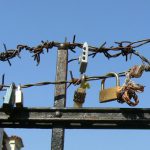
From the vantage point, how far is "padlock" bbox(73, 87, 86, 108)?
7.51 metres

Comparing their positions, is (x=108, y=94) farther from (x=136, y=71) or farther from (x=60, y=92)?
(x=60, y=92)

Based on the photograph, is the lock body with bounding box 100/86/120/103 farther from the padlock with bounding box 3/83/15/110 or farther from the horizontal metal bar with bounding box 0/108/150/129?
the padlock with bounding box 3/83/15/110

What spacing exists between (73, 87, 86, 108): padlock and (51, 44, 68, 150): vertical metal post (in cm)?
24

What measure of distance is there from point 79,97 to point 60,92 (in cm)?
30

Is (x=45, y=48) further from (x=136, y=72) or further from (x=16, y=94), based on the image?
(x=136, y=72)

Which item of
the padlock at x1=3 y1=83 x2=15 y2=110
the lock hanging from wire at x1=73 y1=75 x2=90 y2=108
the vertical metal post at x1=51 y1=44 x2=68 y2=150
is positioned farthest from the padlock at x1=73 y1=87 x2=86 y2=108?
the padlock at x1=3 y1=83 x2=15 y2=110

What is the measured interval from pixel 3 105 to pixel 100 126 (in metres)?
1.26

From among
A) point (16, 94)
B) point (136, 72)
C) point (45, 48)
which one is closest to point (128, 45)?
point (136, 72)

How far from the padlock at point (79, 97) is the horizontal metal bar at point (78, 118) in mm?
413

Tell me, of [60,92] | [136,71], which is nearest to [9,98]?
[60,92]

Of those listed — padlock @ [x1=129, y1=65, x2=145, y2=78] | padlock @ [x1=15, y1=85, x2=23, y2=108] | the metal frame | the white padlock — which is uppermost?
the white padlock

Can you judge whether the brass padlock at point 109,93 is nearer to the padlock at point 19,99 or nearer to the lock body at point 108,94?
the lock body at point 108,94

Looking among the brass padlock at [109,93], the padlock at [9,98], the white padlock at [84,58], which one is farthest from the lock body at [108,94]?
the padlock at [9,98]

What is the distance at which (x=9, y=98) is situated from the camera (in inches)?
287
